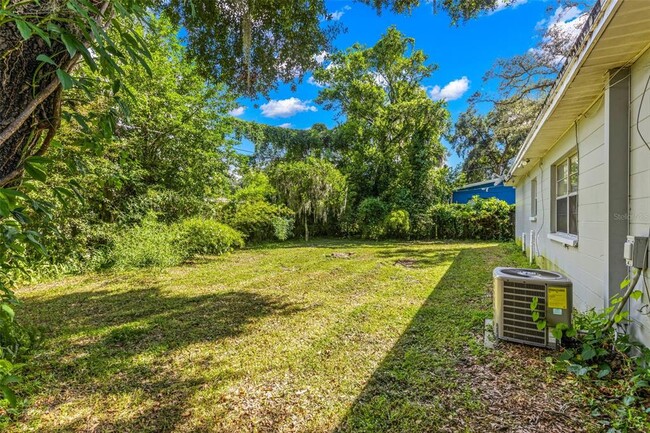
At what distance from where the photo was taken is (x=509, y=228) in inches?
494

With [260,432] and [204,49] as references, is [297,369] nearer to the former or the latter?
[260,432]

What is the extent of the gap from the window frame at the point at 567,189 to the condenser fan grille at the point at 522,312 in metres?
1.92

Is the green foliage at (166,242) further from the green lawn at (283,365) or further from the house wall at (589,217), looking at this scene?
the house wall at (589,217)

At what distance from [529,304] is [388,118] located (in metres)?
13.5

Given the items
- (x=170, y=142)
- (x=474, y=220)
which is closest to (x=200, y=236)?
(x=170, y=142)

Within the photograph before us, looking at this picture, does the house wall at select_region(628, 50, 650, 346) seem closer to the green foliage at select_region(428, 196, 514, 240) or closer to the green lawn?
the green lawn

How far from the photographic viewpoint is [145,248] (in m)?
6.88

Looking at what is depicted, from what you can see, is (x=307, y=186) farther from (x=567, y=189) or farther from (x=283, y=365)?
(x=283, y=365)

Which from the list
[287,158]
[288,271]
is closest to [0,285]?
[288,271]

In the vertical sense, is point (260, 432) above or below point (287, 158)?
below

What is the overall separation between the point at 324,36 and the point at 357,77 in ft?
44.4

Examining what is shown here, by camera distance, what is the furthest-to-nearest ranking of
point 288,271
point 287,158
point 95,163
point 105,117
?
point 287,158 → point 288,271 → point 95,163 → point 105,117

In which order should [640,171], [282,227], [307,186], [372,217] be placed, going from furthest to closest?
1. [372,217]
2. [307,186]
3. [282,227]
4. [640,171]

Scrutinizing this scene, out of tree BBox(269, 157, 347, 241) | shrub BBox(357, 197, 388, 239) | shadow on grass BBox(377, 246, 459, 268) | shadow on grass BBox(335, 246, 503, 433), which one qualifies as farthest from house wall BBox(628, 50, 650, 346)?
shrub BBox(357, 197, 388, 239)
